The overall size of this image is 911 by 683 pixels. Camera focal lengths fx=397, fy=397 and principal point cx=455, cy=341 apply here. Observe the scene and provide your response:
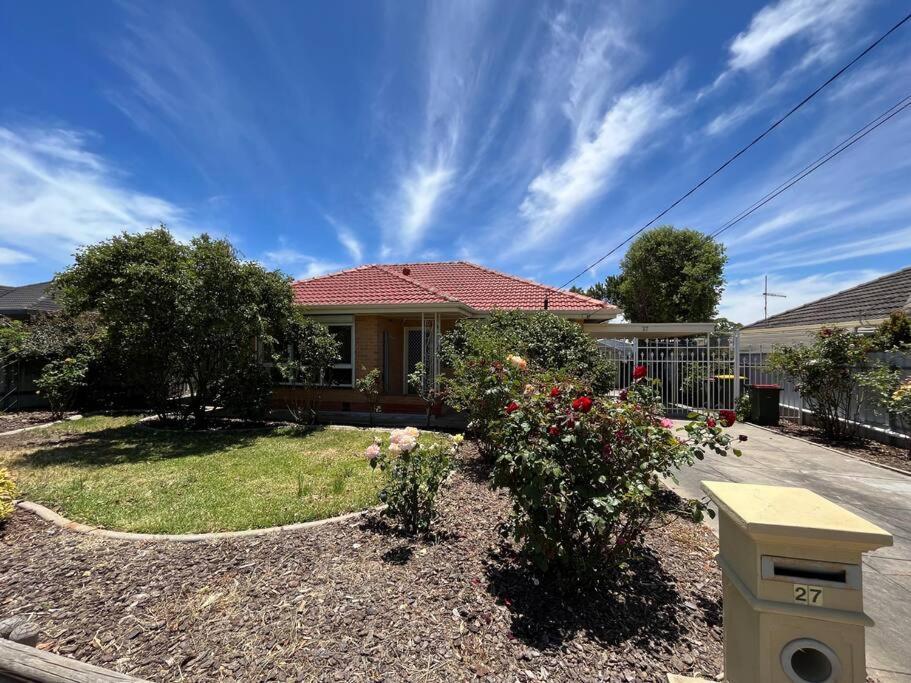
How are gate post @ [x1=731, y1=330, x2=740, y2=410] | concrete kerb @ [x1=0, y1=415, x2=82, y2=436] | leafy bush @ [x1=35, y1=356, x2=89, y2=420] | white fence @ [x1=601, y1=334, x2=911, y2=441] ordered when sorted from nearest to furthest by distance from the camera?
concrete kerb @ [x1=0, y1=415, x2=82, y2=436] < leafy bush @ [x1=35, y1=356, x2=89, y2=420] < gate post @ [x1=731, y1=330, x2=740, y2=410] < white fence @ [x1=601, y1=334, x2=911, y2=441]

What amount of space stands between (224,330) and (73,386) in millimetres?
6136

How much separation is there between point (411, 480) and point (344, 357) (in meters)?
8.15

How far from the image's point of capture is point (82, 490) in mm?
5242

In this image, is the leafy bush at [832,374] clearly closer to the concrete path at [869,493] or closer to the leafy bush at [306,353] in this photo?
the concrete path at [869,493]

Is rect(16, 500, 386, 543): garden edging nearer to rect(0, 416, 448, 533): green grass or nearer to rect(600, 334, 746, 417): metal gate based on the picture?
rect(0, 416, 448, 533): green grass

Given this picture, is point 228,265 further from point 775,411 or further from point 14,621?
point 775,411

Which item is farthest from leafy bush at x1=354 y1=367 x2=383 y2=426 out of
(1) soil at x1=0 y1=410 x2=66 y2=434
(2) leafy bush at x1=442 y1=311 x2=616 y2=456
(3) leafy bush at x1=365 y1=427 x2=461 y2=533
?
(1) soil at x1=0 y1=410 x2=66 y2=434

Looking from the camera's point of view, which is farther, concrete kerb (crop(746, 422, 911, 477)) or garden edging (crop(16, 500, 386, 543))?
concrete kerb (crop(746, 422, 911, 477))

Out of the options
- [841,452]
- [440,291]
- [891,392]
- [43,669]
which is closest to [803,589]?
[43,669]

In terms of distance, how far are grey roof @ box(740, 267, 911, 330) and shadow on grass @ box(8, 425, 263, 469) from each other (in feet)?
57.0

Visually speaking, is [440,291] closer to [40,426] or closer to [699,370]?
[699,370]

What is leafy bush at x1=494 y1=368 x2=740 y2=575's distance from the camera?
2.66 metres

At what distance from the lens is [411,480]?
400cm

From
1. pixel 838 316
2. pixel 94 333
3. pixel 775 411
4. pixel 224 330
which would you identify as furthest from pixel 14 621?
pixel 838 316
